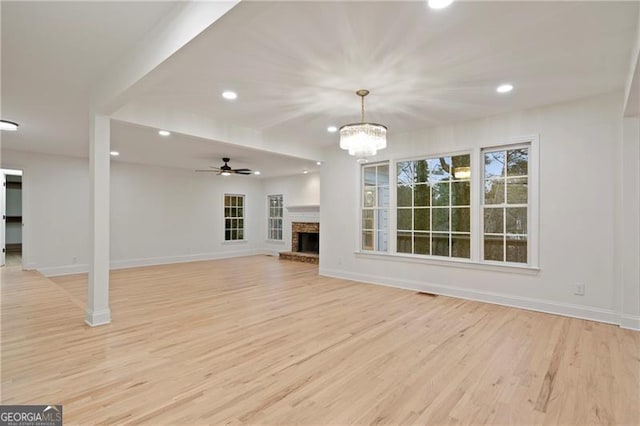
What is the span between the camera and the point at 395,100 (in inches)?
154

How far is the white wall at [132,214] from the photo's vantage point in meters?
6.66

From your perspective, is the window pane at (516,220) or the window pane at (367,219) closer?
the window pane at (516,220)

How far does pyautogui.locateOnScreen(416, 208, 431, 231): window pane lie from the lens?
5.37 m

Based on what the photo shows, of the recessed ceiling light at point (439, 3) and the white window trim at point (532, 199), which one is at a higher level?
the recessed ceiling light at point (439, 3)

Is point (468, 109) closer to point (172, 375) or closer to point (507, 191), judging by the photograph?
point (507, 191)

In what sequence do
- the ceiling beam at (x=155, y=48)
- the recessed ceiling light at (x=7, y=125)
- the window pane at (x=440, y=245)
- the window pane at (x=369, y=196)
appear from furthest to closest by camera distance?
the window pane at (x=369, y=196), the window pane at (x=440, y=245), the recessed ceiling light at (x=7, y=125), the ceiling beam at (x=155, y=48)

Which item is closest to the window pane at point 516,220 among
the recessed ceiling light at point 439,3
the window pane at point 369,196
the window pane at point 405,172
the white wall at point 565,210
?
the white wall at point 565,210

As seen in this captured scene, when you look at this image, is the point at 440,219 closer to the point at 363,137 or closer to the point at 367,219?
the point at 367,219

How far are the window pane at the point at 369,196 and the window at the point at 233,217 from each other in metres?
5.46

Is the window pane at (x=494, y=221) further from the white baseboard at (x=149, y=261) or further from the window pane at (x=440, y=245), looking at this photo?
the white baseboard at (x=149, y=261)

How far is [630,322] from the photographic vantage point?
3.57 metres

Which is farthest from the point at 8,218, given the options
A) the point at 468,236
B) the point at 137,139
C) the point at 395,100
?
the point at 468,236

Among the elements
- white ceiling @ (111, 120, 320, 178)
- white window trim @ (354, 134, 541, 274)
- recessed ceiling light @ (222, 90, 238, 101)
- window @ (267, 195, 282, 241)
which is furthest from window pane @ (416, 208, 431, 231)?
window @ (267, 195, 282, 241)

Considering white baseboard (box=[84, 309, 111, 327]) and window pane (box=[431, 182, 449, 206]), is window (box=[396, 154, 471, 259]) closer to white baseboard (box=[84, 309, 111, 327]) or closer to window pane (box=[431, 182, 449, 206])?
window pane (box=[431, 182, 449, 206])
